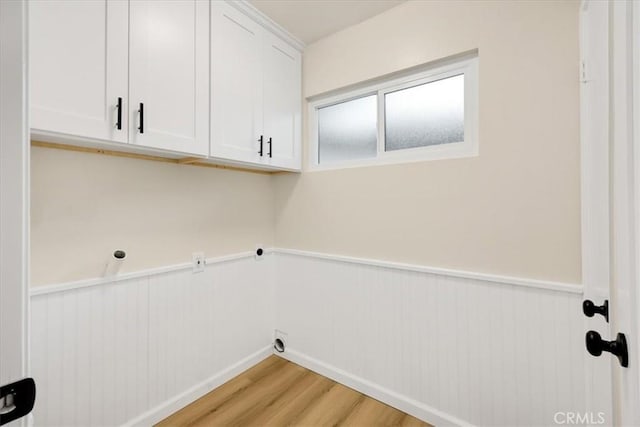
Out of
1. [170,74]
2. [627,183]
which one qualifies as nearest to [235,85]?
[170,74]

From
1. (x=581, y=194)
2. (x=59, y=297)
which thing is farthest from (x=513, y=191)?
(x=59, y=297)

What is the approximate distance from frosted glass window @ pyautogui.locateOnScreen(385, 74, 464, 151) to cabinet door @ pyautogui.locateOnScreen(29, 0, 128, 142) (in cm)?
156

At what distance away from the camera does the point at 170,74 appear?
1.46m

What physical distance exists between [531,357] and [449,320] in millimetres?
394

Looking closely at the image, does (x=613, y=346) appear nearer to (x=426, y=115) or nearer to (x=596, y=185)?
(x=596, y=185)

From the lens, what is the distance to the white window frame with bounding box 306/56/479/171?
1.62m

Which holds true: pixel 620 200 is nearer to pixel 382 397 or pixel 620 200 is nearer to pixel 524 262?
pixel 524 262

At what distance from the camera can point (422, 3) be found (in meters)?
1.71

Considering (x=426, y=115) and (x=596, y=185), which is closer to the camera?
(x=596, y=185)

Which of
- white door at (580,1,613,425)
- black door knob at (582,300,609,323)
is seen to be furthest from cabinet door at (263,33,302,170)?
black door knob at (582,300,609,323)

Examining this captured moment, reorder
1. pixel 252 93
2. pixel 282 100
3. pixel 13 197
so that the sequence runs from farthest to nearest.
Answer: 1. pixel 282 100
2. pixel 252 93
3. pixel 13 197

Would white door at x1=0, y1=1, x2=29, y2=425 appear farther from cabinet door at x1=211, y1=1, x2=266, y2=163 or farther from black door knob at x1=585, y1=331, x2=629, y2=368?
black door knob at x1=585, y1=331, x2=629, y2=368

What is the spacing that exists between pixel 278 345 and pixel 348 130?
1.89 meters

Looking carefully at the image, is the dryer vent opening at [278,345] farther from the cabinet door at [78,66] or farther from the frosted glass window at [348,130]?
the cabinet door at [78,66]
